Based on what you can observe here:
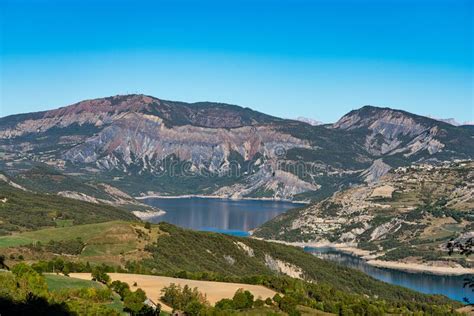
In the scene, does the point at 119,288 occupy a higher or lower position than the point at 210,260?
higher

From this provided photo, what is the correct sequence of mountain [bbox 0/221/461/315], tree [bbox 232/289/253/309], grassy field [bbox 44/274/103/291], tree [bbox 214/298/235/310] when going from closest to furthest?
grassy field [bbox 44/274/103/291]
tree [bbox 214/298/235/310]
tree [bbox 232/289/253/309]
mountain [bbox 0/221/461/315]

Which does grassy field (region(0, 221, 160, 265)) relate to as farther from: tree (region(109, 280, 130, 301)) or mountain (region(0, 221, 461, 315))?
tree (region(109, 280, 130, 301))

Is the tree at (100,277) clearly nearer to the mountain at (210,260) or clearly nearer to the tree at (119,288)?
the mountain at (210,260)

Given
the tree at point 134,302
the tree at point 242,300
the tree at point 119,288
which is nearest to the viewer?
the tree at point 134,302

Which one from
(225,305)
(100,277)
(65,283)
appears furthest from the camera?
(100,277)

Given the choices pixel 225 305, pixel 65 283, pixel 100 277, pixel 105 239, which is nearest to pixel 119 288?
pixel 65 283

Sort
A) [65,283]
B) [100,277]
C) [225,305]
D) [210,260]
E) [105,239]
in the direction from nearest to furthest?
1. [225,305]
2. [65,283]
3. [100,277]
4. [105,239]
5. [210,260]

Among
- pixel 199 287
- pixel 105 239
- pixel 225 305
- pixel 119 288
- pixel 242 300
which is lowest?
pixel 105 239

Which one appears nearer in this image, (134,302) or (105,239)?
(134,302)

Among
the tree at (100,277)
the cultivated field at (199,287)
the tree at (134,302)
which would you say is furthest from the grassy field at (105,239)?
the tree at (134,302)

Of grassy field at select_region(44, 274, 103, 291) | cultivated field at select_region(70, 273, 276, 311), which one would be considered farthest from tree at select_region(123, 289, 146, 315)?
cultivated field at select_region(70, 273, 276, 311)

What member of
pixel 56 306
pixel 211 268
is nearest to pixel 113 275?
pixel 56 306

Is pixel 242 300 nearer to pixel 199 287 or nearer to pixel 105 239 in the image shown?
pixel 199 287
